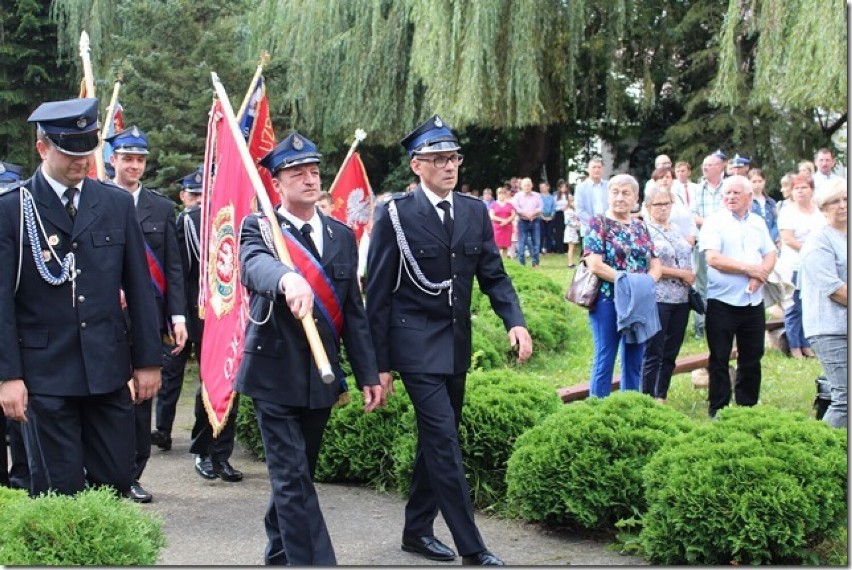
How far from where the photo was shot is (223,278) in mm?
7082

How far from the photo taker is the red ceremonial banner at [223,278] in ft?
22.2

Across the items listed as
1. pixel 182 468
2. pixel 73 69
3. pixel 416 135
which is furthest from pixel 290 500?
pixel 73 69

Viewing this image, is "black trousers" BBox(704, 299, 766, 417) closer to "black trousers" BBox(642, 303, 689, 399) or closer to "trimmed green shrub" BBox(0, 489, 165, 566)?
"black trousers" BBox(642, 303, 689, 399)

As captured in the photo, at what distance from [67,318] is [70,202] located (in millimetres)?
511

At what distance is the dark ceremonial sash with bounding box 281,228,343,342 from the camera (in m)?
5.65

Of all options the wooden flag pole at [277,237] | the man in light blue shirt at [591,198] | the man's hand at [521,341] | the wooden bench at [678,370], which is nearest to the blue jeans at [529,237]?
the man in light blue shirt at [591,198]

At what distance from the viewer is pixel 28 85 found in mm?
29656

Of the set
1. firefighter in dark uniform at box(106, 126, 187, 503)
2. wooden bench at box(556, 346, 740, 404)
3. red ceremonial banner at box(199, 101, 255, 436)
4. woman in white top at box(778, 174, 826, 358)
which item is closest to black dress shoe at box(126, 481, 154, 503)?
firefighter in dark uniform at box(106, 126, 187, 503)

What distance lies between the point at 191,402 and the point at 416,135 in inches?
247

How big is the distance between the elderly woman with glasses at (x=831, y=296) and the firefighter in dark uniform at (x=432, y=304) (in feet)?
7.12

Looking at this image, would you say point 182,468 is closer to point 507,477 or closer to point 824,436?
point 507,477

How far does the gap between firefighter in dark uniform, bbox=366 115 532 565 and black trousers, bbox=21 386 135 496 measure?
1.34 meters

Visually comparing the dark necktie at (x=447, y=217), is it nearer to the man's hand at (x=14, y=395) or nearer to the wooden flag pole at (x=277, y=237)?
the wooden flag pole at (x=277, y=237)

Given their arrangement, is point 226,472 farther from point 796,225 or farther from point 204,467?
point 796,225
